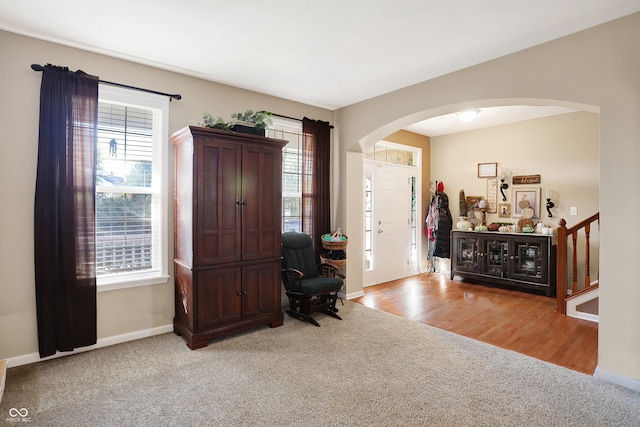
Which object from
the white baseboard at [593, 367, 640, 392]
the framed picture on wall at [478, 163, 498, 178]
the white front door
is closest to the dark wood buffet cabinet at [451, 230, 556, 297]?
the white front door

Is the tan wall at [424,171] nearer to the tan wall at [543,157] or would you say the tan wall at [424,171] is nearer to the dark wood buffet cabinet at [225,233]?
the tan wall at [543,157]

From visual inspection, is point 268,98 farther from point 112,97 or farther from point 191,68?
point 112,97

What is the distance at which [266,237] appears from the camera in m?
3.58

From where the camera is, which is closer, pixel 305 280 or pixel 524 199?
pixel 305 280

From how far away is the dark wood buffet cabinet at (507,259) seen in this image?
4.95m

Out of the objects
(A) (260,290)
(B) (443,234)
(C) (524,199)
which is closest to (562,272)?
(C) (524,199)

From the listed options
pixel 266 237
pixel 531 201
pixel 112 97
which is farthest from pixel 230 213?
pixel 531 201

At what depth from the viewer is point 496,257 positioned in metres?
5.47

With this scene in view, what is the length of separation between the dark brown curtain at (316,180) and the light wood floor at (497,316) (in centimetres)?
120

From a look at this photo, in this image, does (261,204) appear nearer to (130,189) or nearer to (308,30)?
(130,189)

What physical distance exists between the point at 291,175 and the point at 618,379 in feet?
12.4

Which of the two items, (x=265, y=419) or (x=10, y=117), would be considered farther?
(x=10, y=117)

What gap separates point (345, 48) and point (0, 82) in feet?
9.43

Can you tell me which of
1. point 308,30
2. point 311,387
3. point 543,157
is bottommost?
point 311,387
